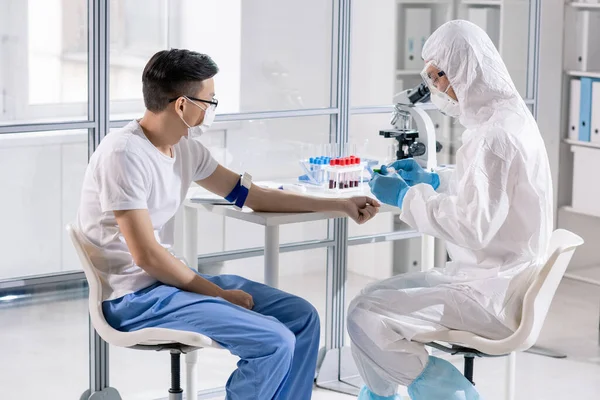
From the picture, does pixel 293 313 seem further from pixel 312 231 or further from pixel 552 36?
pixel 552 36

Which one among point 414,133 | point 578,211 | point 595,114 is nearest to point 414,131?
point 414,133

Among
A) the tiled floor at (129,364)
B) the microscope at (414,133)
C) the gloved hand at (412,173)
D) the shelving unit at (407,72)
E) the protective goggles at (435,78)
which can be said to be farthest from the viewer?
the shelving unit at (407,72)

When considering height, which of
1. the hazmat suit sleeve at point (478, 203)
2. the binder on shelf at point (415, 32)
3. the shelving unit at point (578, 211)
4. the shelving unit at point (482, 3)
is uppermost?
the shelving unit at point (482, 3)

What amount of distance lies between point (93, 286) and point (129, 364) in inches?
33.6

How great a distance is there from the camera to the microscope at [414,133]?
3.49m

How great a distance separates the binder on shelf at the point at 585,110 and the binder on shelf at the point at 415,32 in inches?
45.0

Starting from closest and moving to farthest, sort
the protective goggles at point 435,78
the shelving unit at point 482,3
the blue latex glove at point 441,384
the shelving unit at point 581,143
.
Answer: the blue latex glove at point 441,384 → the protective goggles at point 435,78 → the shelving unit at point 482,3 → the shelving unit at point 581,143

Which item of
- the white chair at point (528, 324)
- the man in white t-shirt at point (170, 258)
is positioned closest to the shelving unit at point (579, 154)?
the white chair at point (528, 324)

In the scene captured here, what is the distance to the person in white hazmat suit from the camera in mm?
2645

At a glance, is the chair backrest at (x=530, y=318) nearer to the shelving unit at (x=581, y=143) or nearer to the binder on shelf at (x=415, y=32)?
the binder on shelf at (x=415, y=32)

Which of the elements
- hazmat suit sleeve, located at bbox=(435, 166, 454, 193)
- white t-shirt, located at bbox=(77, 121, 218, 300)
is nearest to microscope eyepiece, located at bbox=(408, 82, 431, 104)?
hazmat suit sleeve, located at bbox=(435, 166, 454, 193)

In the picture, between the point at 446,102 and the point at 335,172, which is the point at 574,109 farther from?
the point at 446,102

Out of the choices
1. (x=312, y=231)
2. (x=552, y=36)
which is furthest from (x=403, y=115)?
(x=552, y=36)

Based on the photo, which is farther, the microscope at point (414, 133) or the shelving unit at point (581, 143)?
the shelving unit at point (581, 143)
